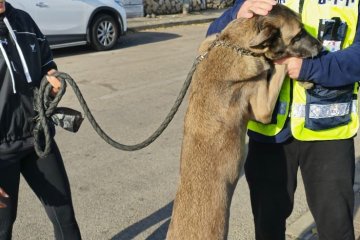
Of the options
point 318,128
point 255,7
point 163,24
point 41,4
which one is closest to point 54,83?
point 255,7

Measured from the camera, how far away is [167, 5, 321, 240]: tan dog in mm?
2572

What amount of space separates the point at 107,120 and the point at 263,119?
4.46m

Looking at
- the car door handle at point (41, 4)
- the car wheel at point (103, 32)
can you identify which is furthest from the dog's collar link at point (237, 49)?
the car wheel at point (103, 32)

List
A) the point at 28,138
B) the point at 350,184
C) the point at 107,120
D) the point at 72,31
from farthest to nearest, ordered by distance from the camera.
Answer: the point at 72,31 → the point at 107,120 → the point at 28,138 → the point at 350,184

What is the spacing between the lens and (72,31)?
11859 millimetres

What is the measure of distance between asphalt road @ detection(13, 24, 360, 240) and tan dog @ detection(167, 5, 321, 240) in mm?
1605

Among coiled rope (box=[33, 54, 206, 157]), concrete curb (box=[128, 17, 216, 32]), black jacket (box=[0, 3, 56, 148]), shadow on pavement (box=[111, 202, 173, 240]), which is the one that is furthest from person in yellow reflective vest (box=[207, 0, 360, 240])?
concrete curb (box=[128, 17, 216, 32])

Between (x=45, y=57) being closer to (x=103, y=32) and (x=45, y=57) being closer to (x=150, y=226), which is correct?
(x=150, y=226)

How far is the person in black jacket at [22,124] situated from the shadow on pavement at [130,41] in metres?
8.87

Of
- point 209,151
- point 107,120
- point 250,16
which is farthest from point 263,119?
point 107,120

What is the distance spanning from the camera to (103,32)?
1252 cm

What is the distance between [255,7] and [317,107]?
623mm

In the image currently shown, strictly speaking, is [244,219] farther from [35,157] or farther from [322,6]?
[322,6]

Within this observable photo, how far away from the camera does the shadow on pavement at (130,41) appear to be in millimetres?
12266
